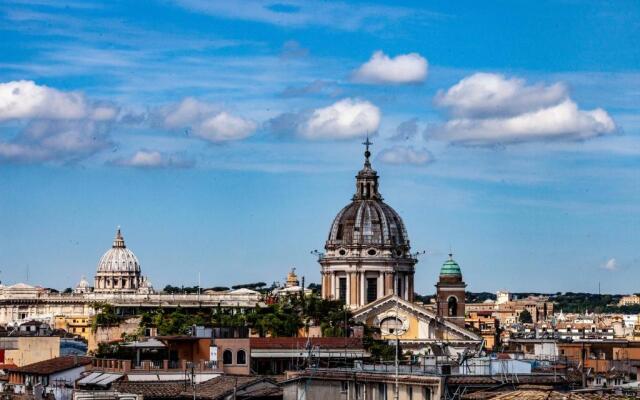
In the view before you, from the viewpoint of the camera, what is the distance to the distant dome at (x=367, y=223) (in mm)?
185250

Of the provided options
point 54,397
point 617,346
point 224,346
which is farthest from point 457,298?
point 54,397

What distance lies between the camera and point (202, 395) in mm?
75688

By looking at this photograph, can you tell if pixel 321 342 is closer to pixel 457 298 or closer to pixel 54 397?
pixel 54 397

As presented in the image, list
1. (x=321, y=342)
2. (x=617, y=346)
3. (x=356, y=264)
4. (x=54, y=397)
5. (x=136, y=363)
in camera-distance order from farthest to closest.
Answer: (x=356, y=264), (x=617, y=346), (x=321, y=342), (x=136, y=363), (x=54, y=397)

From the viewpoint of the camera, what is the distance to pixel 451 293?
179375 millimetres

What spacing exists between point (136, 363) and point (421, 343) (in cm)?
8286

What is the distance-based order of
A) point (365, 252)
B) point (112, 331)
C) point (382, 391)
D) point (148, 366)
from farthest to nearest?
point (365, 252) < point (112, 331) < point (148, 366) < point (382, 391)

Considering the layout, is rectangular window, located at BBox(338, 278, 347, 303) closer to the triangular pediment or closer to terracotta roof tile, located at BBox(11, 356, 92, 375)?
the triangular pediment

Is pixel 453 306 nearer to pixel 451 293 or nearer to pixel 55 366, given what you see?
pixel 451 293

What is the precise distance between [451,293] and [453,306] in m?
2.12

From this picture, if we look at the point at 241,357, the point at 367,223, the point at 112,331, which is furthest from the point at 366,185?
the point at 241,357

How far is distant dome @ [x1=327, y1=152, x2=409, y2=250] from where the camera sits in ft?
608

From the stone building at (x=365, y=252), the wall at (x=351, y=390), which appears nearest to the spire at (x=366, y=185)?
the stone building at (x=365, y=252)

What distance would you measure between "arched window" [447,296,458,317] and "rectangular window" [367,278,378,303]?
7.41 m
